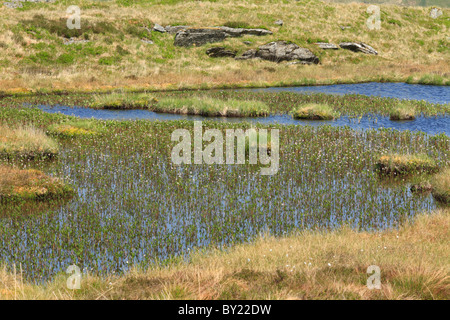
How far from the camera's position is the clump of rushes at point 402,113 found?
26.2m

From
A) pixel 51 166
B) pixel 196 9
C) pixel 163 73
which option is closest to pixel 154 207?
pixel 51 166

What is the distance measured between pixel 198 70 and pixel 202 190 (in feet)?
118

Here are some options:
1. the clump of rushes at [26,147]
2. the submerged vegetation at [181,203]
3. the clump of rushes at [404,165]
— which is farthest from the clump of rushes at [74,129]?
the clump of rushes at [404,165]

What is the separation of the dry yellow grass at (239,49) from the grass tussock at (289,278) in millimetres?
33688

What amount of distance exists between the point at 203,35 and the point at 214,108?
32.3m

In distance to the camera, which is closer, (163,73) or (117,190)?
(117,190)

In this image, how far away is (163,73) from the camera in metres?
45.8

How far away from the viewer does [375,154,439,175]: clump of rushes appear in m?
15.3

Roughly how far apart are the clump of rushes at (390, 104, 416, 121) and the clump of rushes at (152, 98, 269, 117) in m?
7.53

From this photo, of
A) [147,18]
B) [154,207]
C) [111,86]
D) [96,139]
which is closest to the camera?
[154,207]

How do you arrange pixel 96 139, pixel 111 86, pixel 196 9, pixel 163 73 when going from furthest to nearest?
pixel 196 9 < pixel 163 73 < pixel 111 86 < pixel 96 139

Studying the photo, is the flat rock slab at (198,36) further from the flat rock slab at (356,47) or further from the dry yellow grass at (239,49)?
the flat rock slab at (356,47)

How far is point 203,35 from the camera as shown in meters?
57.6
